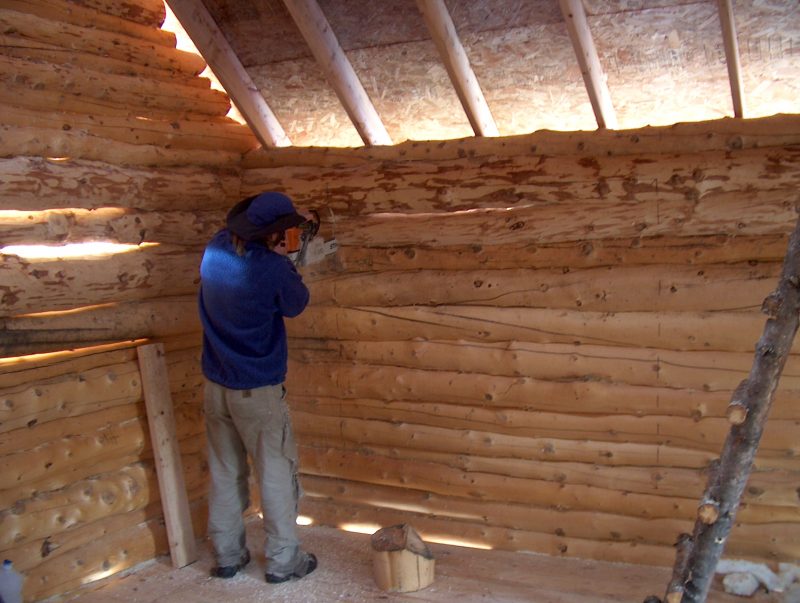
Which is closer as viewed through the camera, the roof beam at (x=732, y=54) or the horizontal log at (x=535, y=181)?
the roof beam at (x=732, y=54)

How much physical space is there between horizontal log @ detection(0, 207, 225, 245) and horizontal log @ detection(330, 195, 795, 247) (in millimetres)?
Answer: 946

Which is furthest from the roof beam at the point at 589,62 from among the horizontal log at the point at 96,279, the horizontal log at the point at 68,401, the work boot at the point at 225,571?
the work boot at the point at 225,571

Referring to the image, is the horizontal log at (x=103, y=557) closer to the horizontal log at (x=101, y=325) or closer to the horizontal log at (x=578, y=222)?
→ the horizontal log at (x=101, y=325)

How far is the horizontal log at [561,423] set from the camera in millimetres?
4921

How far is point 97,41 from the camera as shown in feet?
17.7

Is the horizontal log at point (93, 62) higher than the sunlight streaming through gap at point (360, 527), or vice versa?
the horizontal log at point (93, 62)

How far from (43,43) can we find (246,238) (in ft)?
5.45

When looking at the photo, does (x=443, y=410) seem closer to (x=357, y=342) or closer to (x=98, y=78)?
(x=357, y=342)

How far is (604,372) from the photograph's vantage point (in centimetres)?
520

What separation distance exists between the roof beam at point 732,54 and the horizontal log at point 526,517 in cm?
233

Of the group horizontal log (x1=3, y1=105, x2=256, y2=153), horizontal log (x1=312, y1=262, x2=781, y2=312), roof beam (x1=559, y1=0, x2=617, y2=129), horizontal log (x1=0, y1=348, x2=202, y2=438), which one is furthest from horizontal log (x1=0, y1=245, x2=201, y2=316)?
roof beam (x1=559, y1=0, x2=617, y2=129)

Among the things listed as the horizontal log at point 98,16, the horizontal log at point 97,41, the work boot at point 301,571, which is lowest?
the work boot at point 301,571

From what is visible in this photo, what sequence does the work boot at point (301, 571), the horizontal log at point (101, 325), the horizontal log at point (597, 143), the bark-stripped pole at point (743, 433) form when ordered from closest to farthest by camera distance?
the bark-stripped pole at point (743, 433) < the horizontal log at point (597, 143) < the horizontal log at point (101, 325) < the work boot at point (301, 571)

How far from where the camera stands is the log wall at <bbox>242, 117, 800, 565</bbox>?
16.0 ft
